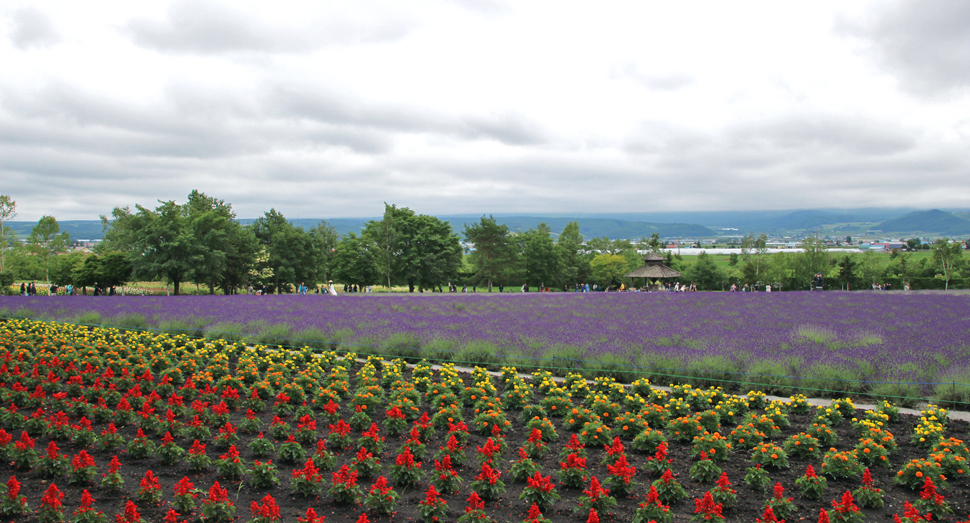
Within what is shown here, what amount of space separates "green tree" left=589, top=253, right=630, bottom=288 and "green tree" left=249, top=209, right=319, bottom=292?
146 ft

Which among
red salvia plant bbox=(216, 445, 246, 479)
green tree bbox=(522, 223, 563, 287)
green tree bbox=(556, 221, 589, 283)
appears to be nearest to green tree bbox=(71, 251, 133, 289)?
green tree bbox=(522, 223, 563, 287)

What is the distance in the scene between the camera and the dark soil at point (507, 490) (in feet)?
16.7

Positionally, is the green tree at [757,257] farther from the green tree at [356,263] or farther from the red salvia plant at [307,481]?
the red salvia plant at [307,481]

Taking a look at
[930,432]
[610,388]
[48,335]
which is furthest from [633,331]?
[48,335]

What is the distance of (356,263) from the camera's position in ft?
230

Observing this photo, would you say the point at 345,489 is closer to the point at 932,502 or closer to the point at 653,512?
the point at 653,512

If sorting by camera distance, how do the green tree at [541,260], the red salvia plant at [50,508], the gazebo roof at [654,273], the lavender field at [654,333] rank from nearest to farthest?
the red salvia plant at [50,508], the lavender field at [654,333], the gazebo roof at [654,273], the green tree at [541,260]

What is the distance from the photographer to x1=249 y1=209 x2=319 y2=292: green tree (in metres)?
58.1

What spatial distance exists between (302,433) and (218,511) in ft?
7.04

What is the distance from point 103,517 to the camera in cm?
472

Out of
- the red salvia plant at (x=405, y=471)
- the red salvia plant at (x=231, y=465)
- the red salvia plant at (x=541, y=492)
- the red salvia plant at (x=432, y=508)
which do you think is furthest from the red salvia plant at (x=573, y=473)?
the red salvia plant at (x=231, y=465)

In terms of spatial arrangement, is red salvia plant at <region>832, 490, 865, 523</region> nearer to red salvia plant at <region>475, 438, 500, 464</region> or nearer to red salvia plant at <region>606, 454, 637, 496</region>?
red salvia plant at <region>606, 454, 637, 496</region>

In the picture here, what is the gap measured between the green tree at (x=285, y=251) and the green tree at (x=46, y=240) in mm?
27282

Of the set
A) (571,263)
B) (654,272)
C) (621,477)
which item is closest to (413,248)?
(654,272)
